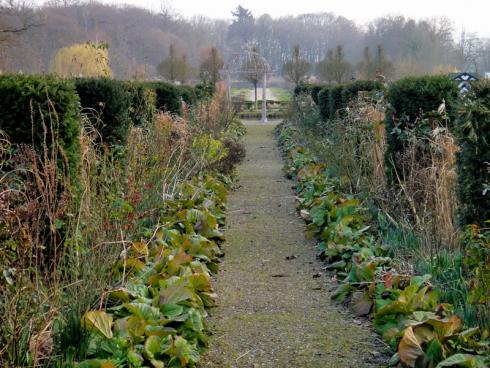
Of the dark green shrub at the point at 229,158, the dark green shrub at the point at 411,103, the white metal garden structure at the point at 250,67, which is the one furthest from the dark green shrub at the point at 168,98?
the white metal garden structure at the point at 250,67

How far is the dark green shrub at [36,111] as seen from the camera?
13.5 feet

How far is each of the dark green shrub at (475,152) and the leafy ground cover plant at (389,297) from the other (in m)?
0.69

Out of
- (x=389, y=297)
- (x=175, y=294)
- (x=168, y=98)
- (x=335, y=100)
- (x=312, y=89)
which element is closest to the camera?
(x=175, y=294)

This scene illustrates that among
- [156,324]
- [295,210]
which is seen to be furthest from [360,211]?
[156,324]

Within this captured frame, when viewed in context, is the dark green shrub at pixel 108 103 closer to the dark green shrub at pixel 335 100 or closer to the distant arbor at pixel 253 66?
the dark green shrub at pixel 335 100

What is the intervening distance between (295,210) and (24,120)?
4.14 m

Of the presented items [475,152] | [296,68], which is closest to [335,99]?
[475,152]

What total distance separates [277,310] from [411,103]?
2.98m

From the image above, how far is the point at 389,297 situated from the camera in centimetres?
401

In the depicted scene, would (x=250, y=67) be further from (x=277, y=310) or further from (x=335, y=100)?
(x=277, y=310)

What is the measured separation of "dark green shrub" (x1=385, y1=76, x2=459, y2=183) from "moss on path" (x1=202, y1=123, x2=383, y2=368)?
1286 millimetres

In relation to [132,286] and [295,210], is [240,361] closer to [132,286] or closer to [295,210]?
[132,286]

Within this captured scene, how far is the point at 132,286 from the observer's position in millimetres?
3652

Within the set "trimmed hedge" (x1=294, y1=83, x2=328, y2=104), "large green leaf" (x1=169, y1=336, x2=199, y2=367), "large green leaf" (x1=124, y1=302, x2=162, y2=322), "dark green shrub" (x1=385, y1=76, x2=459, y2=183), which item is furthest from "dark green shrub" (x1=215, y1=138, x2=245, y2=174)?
"large green leaf" (x1=169, y1=336, x2=199, y2=367)
